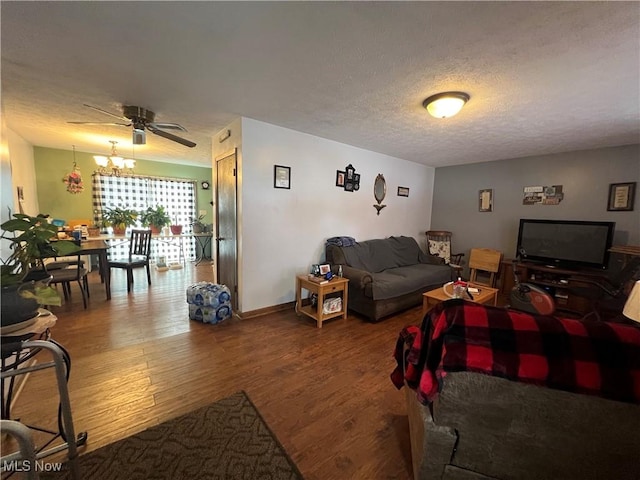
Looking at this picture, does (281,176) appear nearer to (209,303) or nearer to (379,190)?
(209,303)

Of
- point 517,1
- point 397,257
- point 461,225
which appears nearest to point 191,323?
point 397,257

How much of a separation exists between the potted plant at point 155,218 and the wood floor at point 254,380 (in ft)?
8.38

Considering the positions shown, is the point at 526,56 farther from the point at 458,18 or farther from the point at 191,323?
the point at 191,323

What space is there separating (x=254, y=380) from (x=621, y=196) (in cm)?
518

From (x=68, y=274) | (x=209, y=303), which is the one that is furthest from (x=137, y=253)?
(x=209, y=303)

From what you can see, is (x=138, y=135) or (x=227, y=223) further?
(x=227, y=223)

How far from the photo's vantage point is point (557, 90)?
6.56 feet

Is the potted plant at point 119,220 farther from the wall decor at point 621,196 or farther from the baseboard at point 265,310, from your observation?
the wall decor at point 621,196

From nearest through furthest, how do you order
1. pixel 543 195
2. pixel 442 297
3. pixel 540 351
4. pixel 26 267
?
pixel 540 351 < pixel 26 267 < pixel 442 297 < pixel 543 195

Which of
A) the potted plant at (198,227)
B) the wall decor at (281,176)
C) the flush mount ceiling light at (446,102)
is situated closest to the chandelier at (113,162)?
the potted plant at (198,227)

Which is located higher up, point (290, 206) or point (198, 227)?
point (290, 206)

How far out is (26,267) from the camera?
974 mm

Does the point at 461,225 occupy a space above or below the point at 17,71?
below

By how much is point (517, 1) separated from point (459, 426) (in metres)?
1.90
